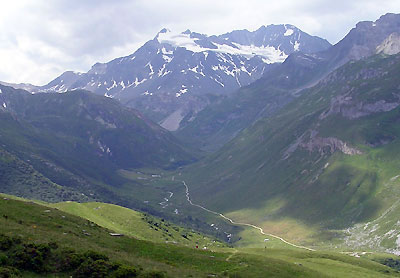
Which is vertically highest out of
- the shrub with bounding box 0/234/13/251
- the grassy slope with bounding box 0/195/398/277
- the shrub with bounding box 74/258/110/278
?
the grassy slope with bounding box 0/195/398/277

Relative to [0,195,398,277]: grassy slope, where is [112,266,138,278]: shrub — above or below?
below

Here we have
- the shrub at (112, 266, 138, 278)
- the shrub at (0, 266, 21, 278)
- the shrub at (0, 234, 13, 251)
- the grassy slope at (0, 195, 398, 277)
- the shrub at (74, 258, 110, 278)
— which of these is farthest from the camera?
the grassy slope at (0, 195, 398, 277)

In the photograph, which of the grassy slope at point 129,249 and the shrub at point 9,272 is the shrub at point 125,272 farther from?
the shrub at point 9,272

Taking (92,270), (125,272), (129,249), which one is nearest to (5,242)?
(92,270)

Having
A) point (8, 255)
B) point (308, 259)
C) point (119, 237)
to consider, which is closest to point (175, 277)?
point (8, 255)

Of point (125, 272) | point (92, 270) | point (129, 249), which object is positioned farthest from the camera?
point (129, 249)

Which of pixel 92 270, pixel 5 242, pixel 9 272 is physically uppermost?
pixel 5 242

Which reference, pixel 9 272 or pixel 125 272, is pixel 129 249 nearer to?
pixel 125 272

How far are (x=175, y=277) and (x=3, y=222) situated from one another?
137 feet

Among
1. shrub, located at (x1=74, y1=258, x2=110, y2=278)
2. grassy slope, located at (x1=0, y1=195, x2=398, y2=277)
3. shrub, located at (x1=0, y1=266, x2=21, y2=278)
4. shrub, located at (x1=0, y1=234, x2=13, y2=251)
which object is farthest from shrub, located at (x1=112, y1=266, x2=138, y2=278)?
shrub, located at (x1=0, y1=234, x2=13, y2=251)

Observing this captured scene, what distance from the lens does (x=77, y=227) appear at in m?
120

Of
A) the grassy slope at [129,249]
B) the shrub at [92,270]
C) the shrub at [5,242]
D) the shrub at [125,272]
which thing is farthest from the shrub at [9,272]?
the shrub at [125,272]

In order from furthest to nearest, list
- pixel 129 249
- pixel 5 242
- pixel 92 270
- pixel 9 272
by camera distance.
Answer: pixel 129 249, pixel 5 242, pixel 92 270, pixel 9 272

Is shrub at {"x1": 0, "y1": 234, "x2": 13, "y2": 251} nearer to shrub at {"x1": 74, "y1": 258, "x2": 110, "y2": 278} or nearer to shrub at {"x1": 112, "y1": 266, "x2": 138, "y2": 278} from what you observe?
shrub at {"x1": 74, "y1": 258, "x2": 110, "y2": 278}
